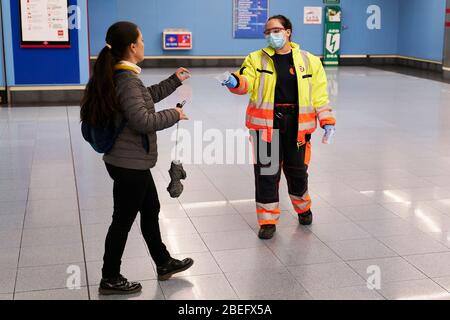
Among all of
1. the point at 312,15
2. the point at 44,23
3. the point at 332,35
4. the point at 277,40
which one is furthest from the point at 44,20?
the point at 332,35

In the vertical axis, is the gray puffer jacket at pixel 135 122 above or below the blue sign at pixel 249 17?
below

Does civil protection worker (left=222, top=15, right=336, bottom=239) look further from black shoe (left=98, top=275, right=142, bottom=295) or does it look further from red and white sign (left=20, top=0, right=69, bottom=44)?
red and white sign (left=20, top=0, right=69, bottom=44)

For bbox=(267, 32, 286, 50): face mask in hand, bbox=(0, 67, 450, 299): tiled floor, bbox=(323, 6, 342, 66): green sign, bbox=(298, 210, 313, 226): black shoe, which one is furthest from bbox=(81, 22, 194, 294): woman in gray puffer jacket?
bbox=(323, 6, 342, 66): green sign

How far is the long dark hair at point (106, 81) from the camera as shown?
2871mm

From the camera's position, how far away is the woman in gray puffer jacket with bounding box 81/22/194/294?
114 inches

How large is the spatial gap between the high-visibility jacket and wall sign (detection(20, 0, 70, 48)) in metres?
6.47

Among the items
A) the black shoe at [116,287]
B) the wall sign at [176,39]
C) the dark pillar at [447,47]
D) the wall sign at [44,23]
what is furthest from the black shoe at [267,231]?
the wall sign at [176,39]

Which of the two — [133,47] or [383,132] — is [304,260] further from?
[383,132]

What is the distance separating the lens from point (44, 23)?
31.5ft

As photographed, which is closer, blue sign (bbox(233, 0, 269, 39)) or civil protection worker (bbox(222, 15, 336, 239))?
civil protection worker (bbox(222, 15, 336, 239))

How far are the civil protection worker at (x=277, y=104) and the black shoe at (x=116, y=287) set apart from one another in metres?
1.15

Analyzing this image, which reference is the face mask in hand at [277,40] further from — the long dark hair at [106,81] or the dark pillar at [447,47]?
the dark pillar at [447,47]

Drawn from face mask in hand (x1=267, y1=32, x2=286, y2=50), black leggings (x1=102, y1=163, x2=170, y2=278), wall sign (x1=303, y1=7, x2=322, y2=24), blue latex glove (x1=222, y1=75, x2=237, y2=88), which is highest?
wall sign (x1=303, y1=7, x2=322, y2=24)
